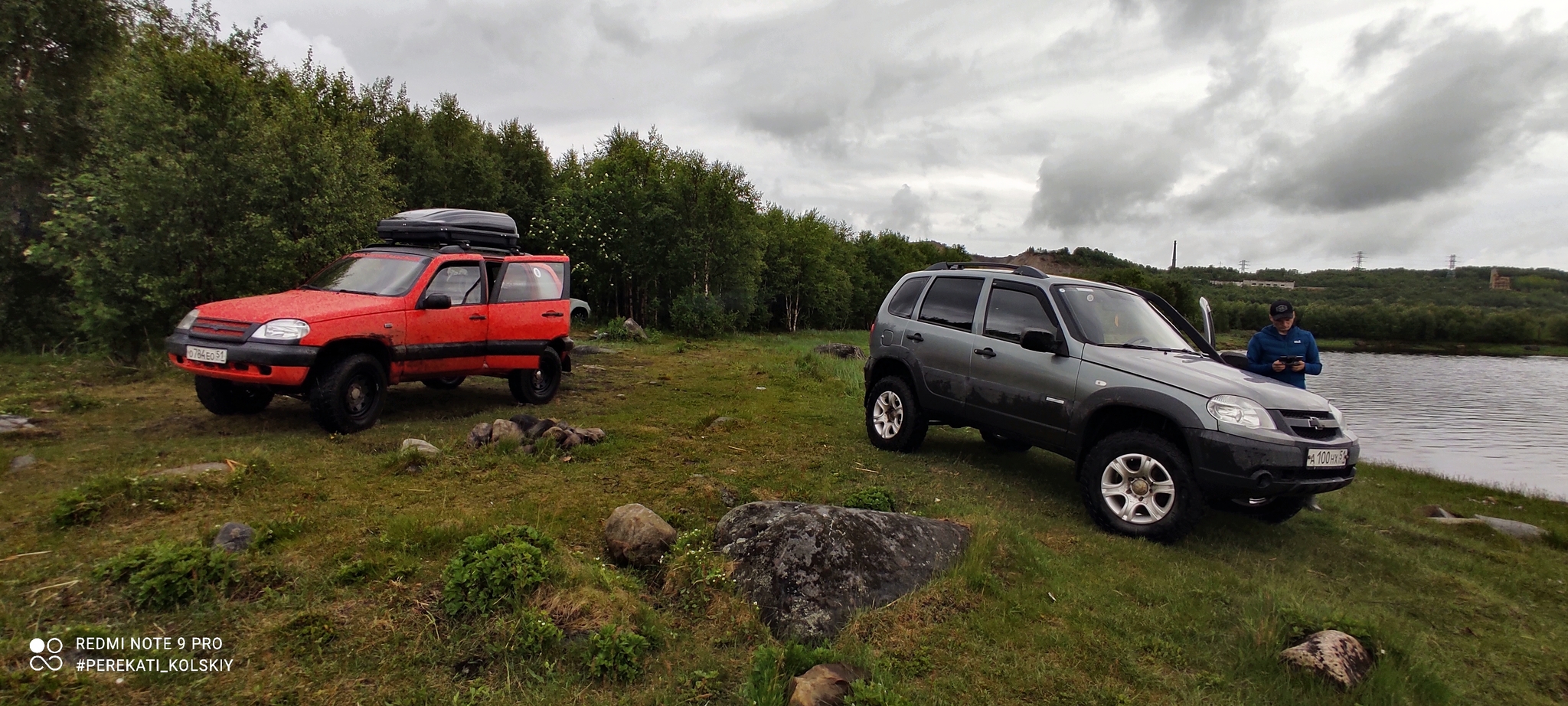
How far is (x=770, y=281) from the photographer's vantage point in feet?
134

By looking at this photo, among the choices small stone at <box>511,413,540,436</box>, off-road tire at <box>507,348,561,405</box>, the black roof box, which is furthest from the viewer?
off-road tire at <box>507,348,561,405</box>

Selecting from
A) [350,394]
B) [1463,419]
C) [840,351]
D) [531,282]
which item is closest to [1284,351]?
[531,282]

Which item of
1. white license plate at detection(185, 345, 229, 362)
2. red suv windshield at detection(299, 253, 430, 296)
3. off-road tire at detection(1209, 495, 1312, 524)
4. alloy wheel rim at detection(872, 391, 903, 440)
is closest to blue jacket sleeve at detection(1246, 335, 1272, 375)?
off-road tire at detection(1209, 495, 1312, 524)

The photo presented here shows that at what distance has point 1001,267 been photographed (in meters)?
6.85

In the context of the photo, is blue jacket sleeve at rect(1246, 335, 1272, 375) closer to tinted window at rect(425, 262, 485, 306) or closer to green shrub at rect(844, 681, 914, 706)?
green shrub at rect(844, 681, 914, 706)

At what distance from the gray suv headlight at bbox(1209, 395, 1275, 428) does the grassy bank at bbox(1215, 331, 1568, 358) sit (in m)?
60.0

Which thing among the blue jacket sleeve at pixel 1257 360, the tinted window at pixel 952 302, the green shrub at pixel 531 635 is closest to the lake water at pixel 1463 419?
the blue jacket sleeve at pixel 1257 360

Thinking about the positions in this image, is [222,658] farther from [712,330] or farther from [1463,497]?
[712,330]

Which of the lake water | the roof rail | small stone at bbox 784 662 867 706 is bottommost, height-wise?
the lake water

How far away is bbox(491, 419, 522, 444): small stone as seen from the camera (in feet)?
21.8

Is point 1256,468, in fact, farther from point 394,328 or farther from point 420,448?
point 394,328

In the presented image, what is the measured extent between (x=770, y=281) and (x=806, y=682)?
126 ft

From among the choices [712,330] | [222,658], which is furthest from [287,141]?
[712,330]

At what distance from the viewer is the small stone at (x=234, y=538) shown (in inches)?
152
